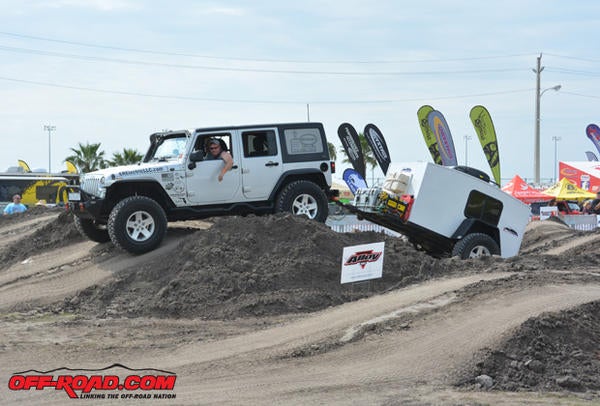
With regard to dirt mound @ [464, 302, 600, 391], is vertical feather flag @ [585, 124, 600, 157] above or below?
above

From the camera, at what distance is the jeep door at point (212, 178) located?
1490 centimetres

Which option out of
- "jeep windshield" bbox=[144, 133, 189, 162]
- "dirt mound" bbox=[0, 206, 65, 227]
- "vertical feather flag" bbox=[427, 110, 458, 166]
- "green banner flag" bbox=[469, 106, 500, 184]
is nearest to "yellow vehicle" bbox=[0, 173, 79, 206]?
"dirt mound" bbox=[0, 206, 65, 227]

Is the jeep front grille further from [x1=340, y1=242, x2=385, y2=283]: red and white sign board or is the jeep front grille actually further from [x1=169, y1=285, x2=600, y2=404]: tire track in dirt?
[x1=169, y1=285, x2=600, y2=404]: tire track in dirt

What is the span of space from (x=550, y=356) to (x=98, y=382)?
16.0 ft

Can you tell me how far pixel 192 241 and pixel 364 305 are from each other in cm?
420

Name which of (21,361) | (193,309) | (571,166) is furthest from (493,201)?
(571,166)

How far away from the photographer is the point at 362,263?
12953 mm

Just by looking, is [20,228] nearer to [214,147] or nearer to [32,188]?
[214,147]

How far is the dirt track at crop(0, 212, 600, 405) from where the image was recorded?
7805mm

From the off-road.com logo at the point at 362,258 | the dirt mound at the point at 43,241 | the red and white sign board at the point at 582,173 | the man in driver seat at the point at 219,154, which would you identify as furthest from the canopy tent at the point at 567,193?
the off-road.com logo at the point at 362,258

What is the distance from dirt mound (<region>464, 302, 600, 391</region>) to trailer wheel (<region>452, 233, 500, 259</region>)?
5800 mm

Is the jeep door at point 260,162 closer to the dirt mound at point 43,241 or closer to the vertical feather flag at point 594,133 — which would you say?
the dirt mound at point 43,241

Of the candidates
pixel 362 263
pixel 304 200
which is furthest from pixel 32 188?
pixel 362 263

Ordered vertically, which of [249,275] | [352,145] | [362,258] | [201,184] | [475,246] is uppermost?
[352,145]
